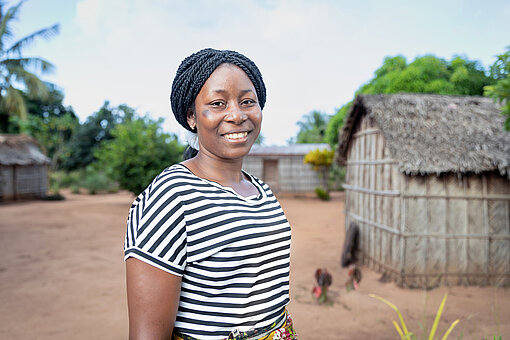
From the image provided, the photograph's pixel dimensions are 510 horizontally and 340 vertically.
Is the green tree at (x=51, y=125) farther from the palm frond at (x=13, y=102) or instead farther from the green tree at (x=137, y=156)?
the green tree at (x=137, y=156)

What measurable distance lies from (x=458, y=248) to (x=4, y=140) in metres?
17.2

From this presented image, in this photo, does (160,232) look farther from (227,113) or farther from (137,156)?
(137,156)

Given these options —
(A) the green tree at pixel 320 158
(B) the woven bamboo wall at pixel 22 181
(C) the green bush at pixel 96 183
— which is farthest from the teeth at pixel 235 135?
(C) the green bush at pixel 96 183

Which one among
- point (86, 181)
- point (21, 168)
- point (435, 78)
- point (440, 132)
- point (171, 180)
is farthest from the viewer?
point (86, 181)

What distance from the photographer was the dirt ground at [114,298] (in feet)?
14.4

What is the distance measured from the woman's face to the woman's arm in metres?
0.47

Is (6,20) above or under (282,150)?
above

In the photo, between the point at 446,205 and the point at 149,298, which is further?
the point at 446,205

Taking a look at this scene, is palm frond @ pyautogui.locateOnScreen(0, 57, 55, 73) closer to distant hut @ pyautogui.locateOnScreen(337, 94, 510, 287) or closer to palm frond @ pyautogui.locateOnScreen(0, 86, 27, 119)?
palm frond @ pyautogui.locateOnScreen(0, 86, 27, 119)

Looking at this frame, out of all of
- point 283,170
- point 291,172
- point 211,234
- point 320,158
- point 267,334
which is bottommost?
point 267,334

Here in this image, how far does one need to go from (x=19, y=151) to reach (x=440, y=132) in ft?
54.3

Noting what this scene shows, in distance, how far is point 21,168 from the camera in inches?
606

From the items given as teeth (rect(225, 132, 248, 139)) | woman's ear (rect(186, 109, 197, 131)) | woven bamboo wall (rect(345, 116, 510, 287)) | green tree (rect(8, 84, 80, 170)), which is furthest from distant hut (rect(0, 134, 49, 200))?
teeth (rect(225, 132, 248, 139))

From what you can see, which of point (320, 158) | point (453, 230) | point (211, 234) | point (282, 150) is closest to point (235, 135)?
point (211, 234)
